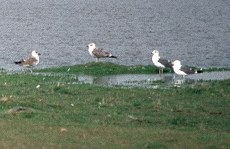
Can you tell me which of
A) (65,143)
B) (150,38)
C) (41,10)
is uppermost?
(41,10)

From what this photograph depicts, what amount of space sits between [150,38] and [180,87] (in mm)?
35818

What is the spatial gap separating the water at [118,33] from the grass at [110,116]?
15.1 metres

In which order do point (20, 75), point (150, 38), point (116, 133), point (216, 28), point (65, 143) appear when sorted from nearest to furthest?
1. point (65, 143)
2. point (116, 133)
3. point (20, 75)
4. point (150, 38)
5. point (216, 28)

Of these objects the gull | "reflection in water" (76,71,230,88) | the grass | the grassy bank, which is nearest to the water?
the grassy bank

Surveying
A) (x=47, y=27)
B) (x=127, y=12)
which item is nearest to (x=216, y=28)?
(x=47, y=27)

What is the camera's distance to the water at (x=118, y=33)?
5122 centimetres

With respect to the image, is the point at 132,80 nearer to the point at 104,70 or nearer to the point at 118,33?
the point at 104,70

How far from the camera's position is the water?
2016 inches

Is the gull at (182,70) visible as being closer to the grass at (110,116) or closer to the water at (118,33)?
the grass at (110,116)

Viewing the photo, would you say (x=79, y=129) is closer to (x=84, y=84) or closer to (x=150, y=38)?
(x=84, y=84)

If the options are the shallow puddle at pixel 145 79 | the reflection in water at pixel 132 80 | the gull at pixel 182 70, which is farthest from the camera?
the gull at pixel 182 70

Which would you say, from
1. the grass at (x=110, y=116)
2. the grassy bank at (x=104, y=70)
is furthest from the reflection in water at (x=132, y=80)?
the grass at (x=110, y=116)

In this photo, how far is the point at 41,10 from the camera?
9981cm

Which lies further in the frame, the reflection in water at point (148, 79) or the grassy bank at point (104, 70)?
the grassy bank at point (104, 70)
